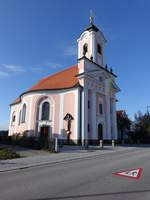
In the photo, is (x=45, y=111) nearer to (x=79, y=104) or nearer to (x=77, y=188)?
(x=79, y=104)

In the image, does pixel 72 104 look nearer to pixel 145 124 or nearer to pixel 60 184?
pixel 60 184

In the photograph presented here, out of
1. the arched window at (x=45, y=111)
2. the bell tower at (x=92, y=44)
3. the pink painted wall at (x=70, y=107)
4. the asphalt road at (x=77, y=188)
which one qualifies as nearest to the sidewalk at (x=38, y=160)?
the asphalt road at (x=77, y=188)

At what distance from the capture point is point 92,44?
3159cm

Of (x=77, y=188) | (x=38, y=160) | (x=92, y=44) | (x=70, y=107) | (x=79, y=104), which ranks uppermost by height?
(x=92, y=44)

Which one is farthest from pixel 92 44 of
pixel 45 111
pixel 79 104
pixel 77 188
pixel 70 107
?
pixel 77 188

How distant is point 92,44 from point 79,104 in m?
12.7

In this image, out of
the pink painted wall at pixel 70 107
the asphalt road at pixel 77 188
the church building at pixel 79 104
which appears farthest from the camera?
the church building at pixel 79 104

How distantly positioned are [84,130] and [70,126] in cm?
218

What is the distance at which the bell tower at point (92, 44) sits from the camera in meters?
31.6

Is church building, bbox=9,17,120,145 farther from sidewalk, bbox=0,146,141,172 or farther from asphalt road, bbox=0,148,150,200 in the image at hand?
asphalt road, bbox=0,148,150,200

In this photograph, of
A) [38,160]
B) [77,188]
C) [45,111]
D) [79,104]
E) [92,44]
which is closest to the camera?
[77,188]

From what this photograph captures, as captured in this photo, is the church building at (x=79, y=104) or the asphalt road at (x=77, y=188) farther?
the church building at (x=79, y=104)

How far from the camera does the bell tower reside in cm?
3160

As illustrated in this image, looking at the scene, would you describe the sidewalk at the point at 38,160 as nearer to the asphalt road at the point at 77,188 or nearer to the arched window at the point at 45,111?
the asphalt road at the point at 77,188
